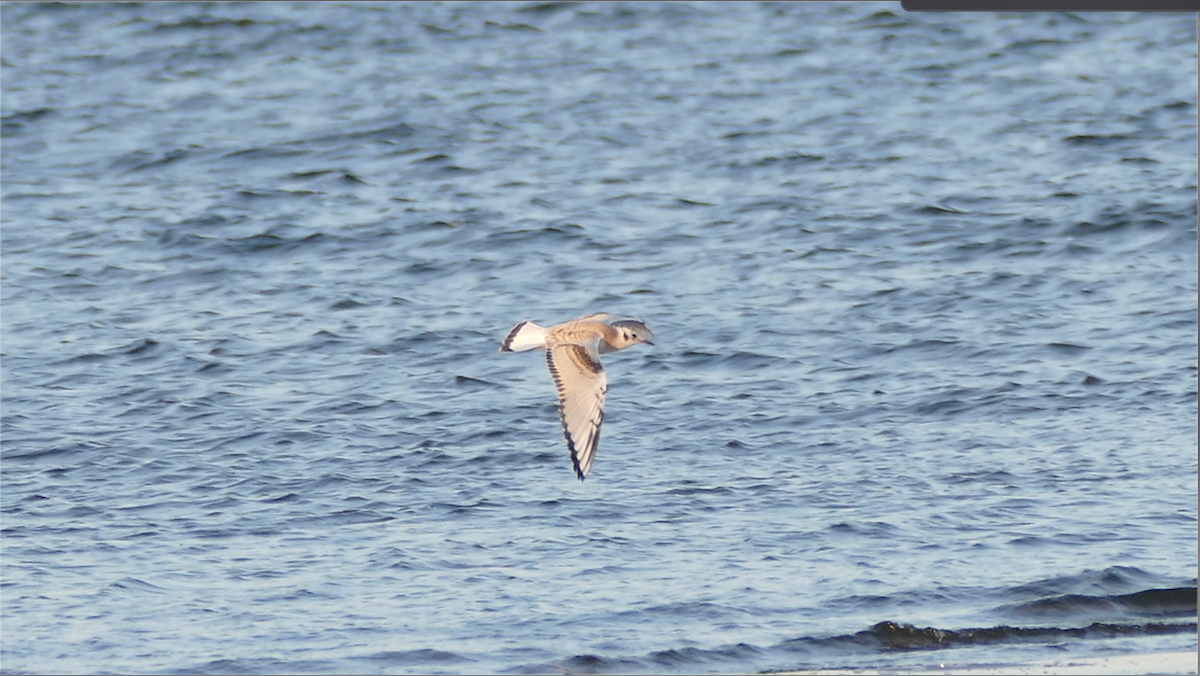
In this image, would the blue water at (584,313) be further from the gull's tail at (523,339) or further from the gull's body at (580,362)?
the gull's tail at (523,339)

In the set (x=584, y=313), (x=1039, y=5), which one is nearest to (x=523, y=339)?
(x=584, y=313)

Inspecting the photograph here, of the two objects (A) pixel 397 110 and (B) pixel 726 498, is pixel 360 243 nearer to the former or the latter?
(A) pixel 397 110

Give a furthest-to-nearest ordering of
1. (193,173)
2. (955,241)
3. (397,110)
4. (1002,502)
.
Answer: (397,110)
(193,173)
(955,241)
(1002,502)

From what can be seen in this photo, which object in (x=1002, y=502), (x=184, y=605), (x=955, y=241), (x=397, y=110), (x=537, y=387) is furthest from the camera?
(x=397, y=110)

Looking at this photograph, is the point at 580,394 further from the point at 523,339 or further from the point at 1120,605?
the point at 1120,605

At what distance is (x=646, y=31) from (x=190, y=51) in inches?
208

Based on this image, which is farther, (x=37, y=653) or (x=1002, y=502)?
(x=1002, y=502)

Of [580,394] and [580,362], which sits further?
[580,362]

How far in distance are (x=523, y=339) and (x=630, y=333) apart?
0.51m

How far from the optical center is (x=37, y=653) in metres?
6.66

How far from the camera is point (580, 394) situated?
21.9ft

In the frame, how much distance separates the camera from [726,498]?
838 cm

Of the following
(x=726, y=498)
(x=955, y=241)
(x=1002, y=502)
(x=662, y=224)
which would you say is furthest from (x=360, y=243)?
(x=1002, y=502)

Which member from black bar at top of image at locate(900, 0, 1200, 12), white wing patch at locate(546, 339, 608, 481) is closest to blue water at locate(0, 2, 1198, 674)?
white wing patch at locate(546, 339, 608, 481)
